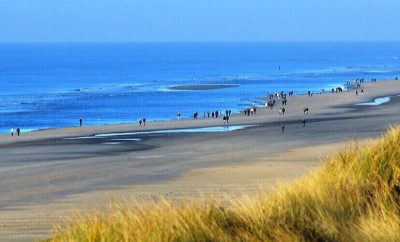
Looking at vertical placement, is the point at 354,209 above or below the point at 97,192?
above

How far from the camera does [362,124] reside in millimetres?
50969

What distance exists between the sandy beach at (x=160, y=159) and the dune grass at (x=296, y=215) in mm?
1589

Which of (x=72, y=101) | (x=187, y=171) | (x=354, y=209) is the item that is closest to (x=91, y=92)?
(x=72, y=101)

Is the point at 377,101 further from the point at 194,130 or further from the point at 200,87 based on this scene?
the point at 200,87

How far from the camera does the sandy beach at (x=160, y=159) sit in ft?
79.7

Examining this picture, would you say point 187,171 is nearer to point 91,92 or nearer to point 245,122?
point 245,122

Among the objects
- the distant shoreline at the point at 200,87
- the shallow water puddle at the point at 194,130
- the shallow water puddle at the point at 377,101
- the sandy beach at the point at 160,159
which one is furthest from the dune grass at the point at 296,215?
the distant shoreline at the point at 200,87

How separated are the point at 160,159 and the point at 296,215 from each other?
26.9 m

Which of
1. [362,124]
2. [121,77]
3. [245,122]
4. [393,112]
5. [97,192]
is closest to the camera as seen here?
[97,192]

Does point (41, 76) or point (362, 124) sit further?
point (41, 76)

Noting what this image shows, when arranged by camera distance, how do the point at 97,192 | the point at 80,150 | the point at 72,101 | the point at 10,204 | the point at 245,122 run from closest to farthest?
the point at 10,204 → the point at 97,192 → the point at 80,150 → the point at 245,122 → the point at 72,101

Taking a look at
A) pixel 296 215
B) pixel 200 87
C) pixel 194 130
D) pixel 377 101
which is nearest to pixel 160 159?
pixel 194 130

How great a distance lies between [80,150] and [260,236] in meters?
33.5

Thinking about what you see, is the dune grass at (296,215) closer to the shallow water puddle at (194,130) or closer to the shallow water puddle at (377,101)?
the shallow water puddle at (194,130)
